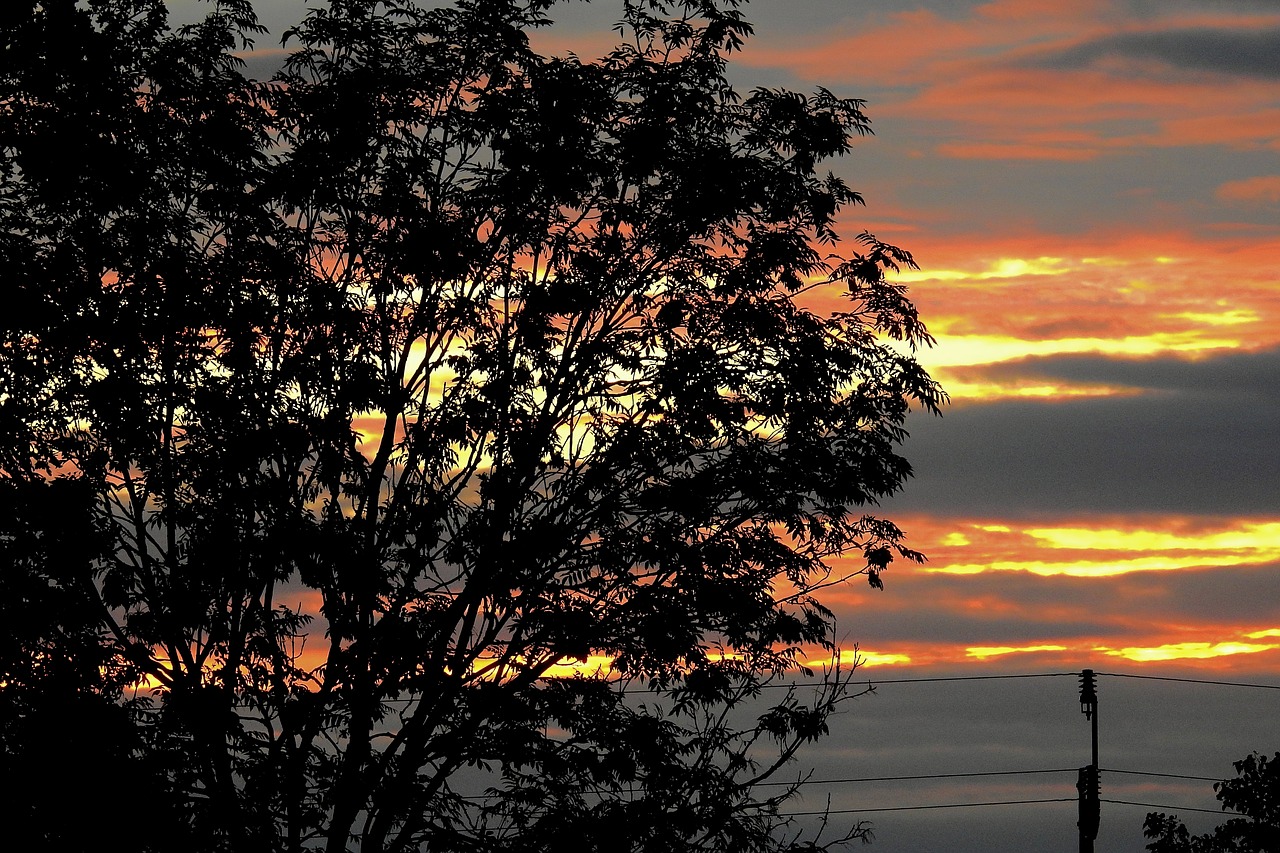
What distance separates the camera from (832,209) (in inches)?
885

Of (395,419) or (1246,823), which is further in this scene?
(1246,823)

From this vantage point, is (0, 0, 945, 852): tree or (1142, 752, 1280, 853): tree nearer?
(0, 0, 945, 852): tree

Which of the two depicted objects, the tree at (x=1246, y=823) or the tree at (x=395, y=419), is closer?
the tree at (x=395, y=419)

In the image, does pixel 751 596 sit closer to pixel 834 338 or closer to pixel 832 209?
pixel 834 338

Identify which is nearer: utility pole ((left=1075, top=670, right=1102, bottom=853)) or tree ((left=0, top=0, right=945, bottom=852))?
tree ((left=0, top=0, right=945, bottom=852))

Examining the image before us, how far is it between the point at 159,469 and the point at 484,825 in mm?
6567

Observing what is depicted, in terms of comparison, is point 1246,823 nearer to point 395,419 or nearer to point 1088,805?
point 1088,805

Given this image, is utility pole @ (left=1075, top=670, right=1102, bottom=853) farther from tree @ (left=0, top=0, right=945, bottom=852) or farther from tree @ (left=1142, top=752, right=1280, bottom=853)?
tree @ (left=0, top=0, right=945, bottom=852)

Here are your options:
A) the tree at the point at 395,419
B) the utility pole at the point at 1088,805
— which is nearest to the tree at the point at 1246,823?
the utility pole at the point at 1088,805

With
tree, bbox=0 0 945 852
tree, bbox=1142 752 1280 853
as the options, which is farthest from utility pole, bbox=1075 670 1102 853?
tree, bbox=0 0 945 852

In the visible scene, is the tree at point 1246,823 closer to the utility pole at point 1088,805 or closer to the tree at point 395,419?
the utility pole at point 1088,805

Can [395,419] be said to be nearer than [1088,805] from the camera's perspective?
Yes

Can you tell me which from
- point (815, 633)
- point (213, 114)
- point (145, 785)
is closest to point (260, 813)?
point (145, 785)

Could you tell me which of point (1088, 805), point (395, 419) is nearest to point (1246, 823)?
point (1088, 805)
